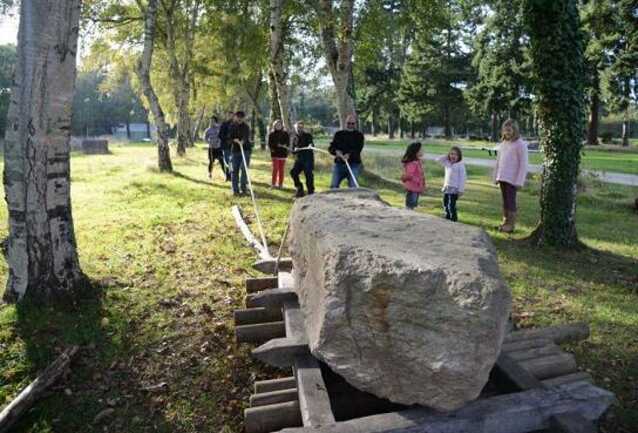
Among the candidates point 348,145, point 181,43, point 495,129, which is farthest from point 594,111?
point 348,145

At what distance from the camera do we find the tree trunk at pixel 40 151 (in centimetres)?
493

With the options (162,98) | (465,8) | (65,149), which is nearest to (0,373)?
(65,149)

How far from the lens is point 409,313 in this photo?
2.92 m

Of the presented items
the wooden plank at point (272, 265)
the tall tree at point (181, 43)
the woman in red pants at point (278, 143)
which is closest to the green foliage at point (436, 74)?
the tall tree at point (181, 43)

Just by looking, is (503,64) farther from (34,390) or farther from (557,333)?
(34,390)

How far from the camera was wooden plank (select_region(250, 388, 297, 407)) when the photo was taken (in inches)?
145

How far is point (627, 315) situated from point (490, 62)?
145 feet

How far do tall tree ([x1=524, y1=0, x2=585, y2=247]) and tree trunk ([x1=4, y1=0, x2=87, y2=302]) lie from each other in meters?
6.29

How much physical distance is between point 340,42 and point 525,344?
12801mm

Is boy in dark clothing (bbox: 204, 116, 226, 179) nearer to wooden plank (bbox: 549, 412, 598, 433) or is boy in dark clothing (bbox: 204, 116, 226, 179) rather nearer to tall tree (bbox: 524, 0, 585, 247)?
tall tree (bbox: 524, 0, 585, 247)

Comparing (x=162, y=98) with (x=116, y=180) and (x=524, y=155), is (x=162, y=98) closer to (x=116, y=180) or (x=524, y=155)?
(x=116, y=180)

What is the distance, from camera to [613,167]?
24.5 m

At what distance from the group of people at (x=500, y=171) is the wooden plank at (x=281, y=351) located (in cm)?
600

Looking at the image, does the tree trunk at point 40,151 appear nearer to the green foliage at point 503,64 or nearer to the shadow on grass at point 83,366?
the shadow on grass at point 83,366
